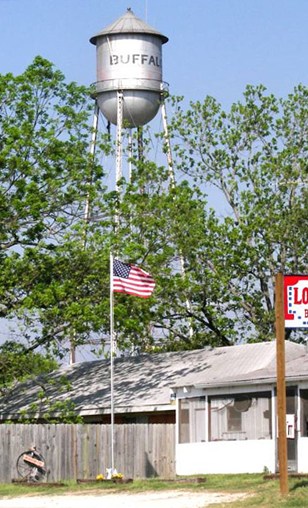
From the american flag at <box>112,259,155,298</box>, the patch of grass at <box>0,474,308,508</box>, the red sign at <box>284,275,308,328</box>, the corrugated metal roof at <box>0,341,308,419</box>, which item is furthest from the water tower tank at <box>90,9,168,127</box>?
the red sign at <box>284,275,308,328</box>

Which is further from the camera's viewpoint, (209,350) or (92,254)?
(209,350)

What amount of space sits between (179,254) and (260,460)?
16926 millimetres

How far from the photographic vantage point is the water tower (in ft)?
198

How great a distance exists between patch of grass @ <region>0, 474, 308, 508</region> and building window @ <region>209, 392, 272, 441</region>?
6.29ft

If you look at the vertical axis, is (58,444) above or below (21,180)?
below

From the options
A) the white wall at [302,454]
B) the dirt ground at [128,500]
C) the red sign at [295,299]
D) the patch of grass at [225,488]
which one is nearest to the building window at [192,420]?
the patch of grass at [225,488]

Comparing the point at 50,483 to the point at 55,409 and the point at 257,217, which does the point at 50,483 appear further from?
the point at 257,217

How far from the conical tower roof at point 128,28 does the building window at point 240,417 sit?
23306 mm

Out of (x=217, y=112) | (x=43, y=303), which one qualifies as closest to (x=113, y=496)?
(x=43, y=303)

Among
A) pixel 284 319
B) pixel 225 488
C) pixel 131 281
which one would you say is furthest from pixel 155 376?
pixel 284 319

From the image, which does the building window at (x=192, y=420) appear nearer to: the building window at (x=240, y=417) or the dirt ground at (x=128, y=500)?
the building window at (x=240, y=417)

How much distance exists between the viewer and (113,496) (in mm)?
34719

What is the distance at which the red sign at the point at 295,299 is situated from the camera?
32.4m

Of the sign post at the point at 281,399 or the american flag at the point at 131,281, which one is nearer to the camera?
the sign post at the point at 281,399
